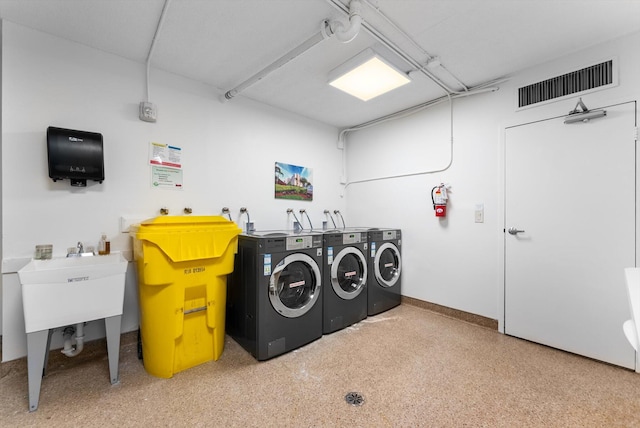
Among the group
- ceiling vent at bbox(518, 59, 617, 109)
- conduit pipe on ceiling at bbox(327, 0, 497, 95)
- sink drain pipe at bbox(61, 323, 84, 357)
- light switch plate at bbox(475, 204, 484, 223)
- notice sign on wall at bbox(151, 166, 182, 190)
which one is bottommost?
sink drain pipe at bbox(61, 323, 84, 357)

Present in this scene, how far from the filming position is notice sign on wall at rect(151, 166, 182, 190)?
2.42 m

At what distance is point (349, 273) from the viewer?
109 inches

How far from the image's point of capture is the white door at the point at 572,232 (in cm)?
198

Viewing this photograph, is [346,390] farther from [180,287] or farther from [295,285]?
[180,287]

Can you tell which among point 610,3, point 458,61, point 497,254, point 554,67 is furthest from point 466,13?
point 497,254

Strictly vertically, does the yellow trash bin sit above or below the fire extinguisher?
below

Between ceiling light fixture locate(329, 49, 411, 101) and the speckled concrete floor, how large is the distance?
2.40m

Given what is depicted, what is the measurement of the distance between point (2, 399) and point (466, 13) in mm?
3747

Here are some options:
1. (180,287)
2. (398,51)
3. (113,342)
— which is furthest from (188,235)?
(398,51)

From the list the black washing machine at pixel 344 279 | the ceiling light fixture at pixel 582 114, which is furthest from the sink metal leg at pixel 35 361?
the ceiling light fixture at pixel 582 114

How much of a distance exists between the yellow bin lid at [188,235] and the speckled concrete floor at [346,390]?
0.86 m

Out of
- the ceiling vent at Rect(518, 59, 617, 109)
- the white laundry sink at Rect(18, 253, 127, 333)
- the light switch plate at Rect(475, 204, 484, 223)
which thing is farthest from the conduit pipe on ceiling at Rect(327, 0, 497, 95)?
the white laundry sink at Rect(18, 253, 127, 333)

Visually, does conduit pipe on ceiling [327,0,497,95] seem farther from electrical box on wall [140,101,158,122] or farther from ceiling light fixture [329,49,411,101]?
electrical box on wall [140,101,158,122]

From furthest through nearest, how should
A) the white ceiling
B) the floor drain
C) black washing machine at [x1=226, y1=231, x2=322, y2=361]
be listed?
black washing machine at [x1=226, y1=231, x2=322, y2=361] < the white ceiling < the floor drain
